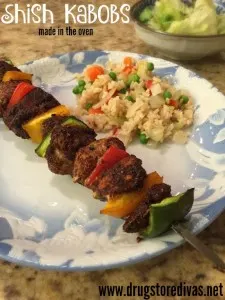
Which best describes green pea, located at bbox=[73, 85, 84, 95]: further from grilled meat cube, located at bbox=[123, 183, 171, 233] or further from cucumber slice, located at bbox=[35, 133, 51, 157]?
grilled meat cube, located at bbox=[123, 183, 171, 233]

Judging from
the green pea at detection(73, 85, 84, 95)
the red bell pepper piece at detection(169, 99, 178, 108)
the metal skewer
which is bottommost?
the green pea at detection(73, 85, 84, 95)

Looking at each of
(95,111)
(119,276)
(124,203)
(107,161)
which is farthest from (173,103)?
(119,276)

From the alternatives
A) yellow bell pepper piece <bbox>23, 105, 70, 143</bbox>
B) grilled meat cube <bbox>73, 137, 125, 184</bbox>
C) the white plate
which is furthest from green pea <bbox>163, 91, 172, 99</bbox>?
grilled meat cube <bbox>73, 137, 125, 184</bbox>

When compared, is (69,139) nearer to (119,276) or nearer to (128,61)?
(119,276)

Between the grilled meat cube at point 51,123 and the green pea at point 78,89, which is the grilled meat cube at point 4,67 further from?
the grilled meat cube at point 51,123

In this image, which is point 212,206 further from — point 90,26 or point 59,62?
point 90,26

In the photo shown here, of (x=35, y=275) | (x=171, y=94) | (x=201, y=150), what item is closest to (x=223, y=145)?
(x=201, y=150)

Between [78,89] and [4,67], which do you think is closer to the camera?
[4,67]

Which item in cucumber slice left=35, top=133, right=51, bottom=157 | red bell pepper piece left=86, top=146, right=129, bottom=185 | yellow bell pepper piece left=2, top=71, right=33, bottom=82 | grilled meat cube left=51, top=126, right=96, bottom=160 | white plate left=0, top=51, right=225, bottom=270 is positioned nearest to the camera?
white plate left=0, top=51, right=225, bottom=270
